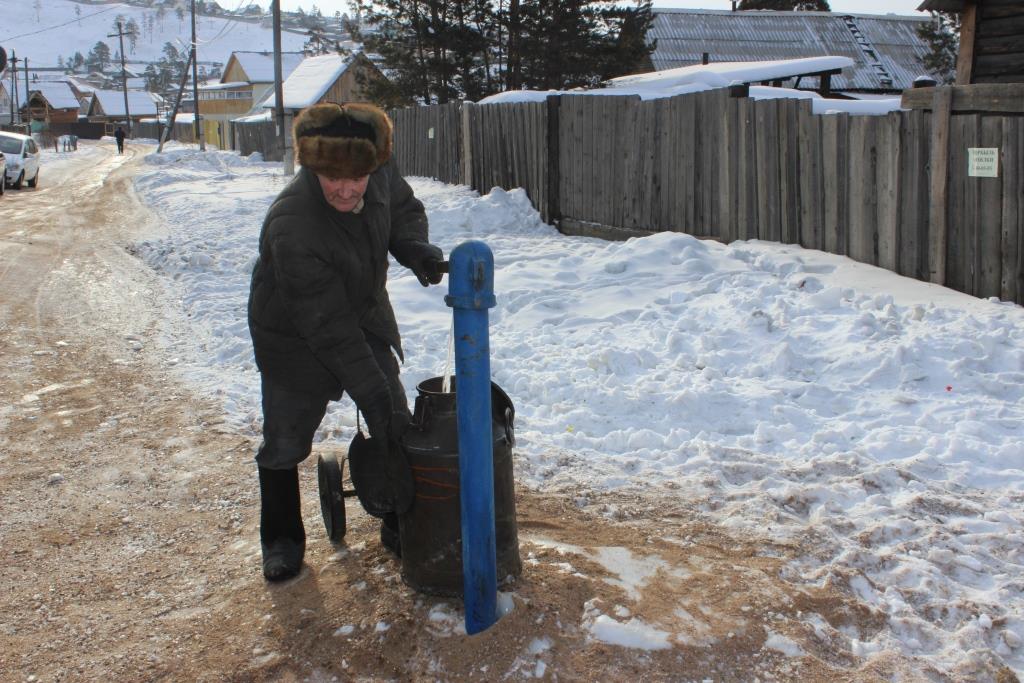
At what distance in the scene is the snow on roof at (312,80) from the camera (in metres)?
54.2

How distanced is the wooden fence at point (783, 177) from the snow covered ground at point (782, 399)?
31 cm

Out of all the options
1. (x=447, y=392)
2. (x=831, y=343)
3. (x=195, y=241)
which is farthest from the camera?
(x=195, y=241)

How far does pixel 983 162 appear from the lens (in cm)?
654

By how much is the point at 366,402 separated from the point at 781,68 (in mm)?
15418

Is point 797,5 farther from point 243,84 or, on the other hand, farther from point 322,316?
point 243,84

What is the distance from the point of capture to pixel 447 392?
131 inches

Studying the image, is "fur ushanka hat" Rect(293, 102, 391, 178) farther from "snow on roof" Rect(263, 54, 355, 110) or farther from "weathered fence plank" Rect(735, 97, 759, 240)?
"snow on roof" Rect(263, 54, 355, 110)

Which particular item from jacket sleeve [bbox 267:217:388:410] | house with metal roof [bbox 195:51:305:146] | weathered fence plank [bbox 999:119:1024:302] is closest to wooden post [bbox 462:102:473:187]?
weathered fence plank [bbox 999:119:1024:302]

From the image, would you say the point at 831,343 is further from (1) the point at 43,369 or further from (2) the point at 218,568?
(1) the point at 43,369

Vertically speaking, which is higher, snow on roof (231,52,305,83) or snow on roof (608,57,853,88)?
snow on roof (231,52,305,83)

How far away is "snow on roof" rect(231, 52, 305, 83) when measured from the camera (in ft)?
247

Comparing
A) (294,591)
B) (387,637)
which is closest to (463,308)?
(387,637)

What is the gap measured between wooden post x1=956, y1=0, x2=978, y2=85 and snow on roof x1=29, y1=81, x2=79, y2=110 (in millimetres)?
102763

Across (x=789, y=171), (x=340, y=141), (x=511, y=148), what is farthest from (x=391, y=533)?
(x=511, y=148)
